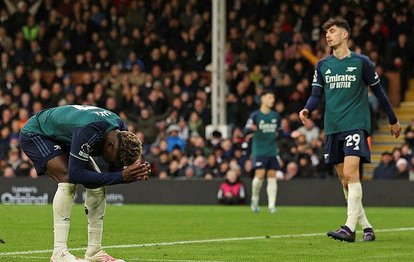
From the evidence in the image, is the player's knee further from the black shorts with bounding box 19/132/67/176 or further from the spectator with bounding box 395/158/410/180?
the spectator with bounding box 395/158/410/180

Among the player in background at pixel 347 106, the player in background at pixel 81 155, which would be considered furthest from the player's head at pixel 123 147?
the player in background at pixel 347 106

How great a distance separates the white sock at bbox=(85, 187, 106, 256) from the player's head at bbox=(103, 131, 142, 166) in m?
0.64

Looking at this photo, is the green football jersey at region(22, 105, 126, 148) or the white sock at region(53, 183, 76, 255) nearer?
the green football jersey at region(22, 105, 126, 148)

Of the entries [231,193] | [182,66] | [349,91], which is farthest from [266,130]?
[182,66]

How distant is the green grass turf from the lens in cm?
1201

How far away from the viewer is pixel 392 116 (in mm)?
13727

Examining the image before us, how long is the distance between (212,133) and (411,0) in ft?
22.2

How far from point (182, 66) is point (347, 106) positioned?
59.8 ft

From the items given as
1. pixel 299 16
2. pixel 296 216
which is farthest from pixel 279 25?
pixel 296 216

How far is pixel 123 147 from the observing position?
32.6 ft

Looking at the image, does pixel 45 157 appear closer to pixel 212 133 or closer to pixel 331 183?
pixel 331 183

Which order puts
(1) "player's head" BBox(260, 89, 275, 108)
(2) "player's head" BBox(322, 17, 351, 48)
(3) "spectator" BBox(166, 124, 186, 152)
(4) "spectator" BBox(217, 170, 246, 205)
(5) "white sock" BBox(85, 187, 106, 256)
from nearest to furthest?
(5) "white sock" BBox(85, 187, 106, 256), (2) "player's head" BBox(322, 17, 351, 48), (1) "player's head" BBox(260, 89, 275, 108), (4) "spectator" BBox(217, 170, 246, 205), (3) "spectator" BBox(166, 124, 186, 152)

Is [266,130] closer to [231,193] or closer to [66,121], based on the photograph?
[231,193]

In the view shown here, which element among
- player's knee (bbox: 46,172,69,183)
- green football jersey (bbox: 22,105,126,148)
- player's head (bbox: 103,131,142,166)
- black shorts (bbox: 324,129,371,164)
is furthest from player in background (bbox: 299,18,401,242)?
player's head (bbox: 103,131,142,166)
